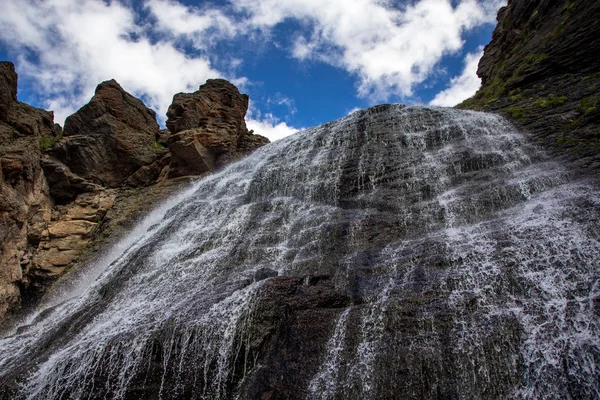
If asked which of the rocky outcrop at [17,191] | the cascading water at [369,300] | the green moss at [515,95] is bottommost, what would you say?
the cascading water at [369,300]

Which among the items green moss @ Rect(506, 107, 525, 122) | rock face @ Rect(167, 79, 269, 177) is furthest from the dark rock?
green moss @ Rect(506, 107, 525, 122)

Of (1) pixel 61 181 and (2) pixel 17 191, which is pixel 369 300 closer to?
(2) pixel 17 191

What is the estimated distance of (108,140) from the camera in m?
29.3

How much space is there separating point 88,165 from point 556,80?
29112mm

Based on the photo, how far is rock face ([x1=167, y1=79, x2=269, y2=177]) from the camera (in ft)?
91.3

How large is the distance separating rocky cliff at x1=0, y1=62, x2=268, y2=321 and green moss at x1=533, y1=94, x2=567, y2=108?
1953 cm

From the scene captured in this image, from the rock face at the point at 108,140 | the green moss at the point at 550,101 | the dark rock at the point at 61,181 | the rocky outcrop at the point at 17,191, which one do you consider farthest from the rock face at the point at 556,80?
the dark rock at the point at 61,181

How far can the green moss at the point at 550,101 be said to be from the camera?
51.3 feet

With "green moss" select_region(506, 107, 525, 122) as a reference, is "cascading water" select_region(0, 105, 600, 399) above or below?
below

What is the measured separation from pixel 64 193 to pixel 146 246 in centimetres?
1424

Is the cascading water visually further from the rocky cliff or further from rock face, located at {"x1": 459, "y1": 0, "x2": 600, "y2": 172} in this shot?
the rocky cliff

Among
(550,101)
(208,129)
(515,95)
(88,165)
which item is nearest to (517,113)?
(550,101)

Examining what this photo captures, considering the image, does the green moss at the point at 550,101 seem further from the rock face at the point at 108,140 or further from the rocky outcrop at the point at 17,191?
the rocky outcrop at the point at 17,191

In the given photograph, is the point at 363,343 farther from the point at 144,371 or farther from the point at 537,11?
the point at 537,11
